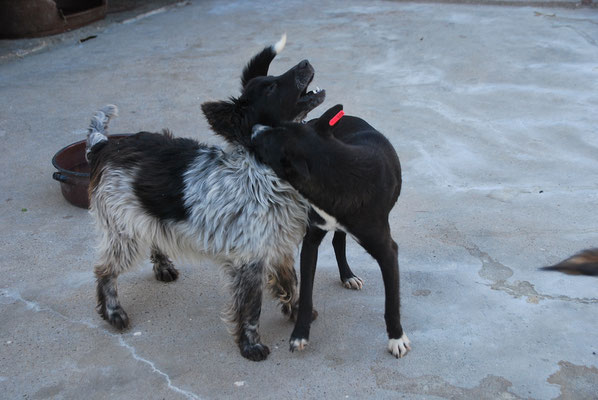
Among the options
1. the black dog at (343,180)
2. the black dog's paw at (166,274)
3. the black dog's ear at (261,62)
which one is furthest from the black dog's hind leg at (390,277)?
the black dog's paw at (166,274)

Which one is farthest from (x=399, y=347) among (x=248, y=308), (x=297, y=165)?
(x=297, y=165)

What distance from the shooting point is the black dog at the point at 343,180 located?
2783mm

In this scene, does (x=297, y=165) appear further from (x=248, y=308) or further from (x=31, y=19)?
(x=31, y=19)

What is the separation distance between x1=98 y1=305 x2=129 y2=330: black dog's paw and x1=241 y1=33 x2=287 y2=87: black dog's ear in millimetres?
1459

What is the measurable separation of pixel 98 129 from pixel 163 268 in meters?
0.95

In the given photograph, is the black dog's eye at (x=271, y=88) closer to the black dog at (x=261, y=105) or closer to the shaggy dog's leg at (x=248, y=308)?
the black dog at (x=261, y=105)

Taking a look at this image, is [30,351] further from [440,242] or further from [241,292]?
[440,242]

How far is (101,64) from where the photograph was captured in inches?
316

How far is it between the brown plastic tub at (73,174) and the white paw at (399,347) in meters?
2.54

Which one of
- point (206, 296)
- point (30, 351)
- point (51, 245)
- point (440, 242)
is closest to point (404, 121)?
point (440, 242)

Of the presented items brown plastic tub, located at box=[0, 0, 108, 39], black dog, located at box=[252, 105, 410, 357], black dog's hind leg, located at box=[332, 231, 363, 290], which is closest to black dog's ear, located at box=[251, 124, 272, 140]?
black dog, located at box=[252, 105, 410, 357]

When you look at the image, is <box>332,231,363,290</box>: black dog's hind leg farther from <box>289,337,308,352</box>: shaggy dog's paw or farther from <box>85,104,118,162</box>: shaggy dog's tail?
<box>85,104,118,162</box>: shaggy dog's tail

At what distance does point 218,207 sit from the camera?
3076 millimetres

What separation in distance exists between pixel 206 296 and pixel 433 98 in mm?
3829
